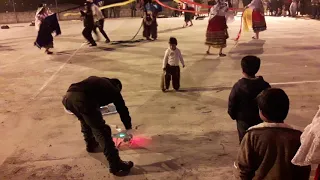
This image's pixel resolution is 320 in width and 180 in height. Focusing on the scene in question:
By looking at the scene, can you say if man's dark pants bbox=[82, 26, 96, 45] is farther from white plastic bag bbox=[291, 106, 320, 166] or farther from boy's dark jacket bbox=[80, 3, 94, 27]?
white plastic bag bbox=[291, 106, 320, 166]

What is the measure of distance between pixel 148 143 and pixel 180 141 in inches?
16.6

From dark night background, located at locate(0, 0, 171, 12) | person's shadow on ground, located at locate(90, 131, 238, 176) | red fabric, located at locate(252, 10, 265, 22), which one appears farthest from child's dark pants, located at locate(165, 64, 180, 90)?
dark night background, located at locate(0, 0, 171, 12)

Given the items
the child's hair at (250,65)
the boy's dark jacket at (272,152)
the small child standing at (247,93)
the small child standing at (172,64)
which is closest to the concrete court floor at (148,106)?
the small child standing at (172,64)

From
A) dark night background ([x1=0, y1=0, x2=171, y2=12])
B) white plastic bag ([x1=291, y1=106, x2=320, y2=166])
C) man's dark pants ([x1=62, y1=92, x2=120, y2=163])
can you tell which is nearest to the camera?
white plastic bag ([x1=291, y1=106, x2=320, y2=166])

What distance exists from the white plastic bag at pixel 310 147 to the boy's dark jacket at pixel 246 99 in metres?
1.31

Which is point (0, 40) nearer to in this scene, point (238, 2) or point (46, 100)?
point (46, 100)

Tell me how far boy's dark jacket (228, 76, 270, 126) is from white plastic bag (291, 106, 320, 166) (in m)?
1.31

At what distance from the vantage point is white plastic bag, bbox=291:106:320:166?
1.81 metres

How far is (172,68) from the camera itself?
6555 millimetres

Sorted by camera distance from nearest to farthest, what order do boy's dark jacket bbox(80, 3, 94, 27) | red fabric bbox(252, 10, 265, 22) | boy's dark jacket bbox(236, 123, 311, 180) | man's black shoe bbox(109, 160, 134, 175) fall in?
boy's dark jacket bbox(236, 123, 311, 180)
man's black shoe bbox(109, 160, 134, 175)
red fabric bbox(252, 10, 265, 22)
boy's dark jacket bbox(80, 3, 94, 27)

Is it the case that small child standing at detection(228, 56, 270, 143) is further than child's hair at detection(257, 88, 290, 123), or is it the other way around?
small child standing at detection(228, 56, 270, 143)

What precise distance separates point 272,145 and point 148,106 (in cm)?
398

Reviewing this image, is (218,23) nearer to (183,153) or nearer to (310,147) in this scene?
(183,153)

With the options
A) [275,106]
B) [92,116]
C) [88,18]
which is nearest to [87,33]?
[88,18]
